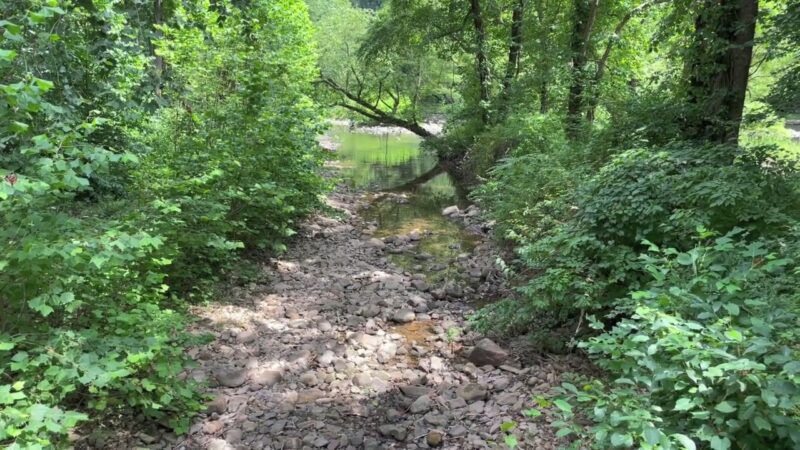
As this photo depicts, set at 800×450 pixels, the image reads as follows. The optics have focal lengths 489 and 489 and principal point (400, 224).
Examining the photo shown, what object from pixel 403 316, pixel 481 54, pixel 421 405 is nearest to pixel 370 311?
pixel 403 316

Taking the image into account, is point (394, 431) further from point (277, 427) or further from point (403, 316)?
point (403, 316)

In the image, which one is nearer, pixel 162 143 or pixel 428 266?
pixel 162 143

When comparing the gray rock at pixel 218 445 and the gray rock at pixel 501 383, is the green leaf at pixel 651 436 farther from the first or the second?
the gray rock at pixel 218 445

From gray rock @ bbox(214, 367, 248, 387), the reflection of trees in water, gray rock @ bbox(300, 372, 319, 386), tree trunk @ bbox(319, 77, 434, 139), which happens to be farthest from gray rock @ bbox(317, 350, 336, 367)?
tree trunk @ bbox(319, 77, 434, 139)

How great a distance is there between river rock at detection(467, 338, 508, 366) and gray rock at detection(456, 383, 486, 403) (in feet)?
1.88

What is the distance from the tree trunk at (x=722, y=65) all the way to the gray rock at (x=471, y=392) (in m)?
4.74

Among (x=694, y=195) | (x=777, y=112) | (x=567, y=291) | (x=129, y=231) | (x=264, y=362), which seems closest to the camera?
(x=129, y=231)

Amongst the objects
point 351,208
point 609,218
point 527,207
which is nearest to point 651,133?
point 527,207

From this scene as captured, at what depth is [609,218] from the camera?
16.5ft

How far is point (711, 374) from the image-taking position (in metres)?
2.20

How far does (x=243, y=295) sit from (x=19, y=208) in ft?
12.8

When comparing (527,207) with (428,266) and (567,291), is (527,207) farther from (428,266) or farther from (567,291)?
(567,291)

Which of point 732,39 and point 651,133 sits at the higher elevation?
point 732,39

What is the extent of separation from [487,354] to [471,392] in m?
0.75
